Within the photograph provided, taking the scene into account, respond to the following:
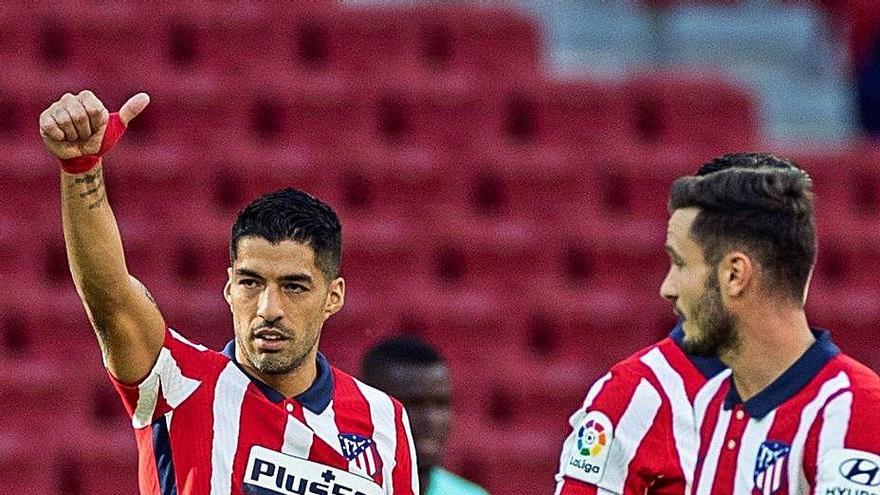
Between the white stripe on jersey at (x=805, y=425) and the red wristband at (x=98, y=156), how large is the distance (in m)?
1.18

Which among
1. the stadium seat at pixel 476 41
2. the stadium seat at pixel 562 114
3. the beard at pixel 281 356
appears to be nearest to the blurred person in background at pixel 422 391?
the beard at pixel 281 356

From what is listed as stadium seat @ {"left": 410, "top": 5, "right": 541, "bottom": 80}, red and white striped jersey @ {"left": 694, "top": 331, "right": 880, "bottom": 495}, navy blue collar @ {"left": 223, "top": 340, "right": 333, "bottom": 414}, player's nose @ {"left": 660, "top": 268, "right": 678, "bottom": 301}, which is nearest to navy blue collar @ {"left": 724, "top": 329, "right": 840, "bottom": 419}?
red and white striped jersey @ {"left": 694, "top": 331, "right": 880, "bottom": 495}

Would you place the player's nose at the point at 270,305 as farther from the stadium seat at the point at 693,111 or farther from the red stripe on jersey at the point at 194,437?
the stadium seat at the point at 693,111

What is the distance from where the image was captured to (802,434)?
2906 mm

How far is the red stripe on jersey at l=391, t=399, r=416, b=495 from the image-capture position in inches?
130

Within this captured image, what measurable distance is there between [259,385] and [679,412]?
0.75 m

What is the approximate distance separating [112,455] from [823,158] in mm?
3233

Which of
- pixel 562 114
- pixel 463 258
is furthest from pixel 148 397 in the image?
pixel 562 114

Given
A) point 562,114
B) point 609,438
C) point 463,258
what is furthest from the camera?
point 562,114

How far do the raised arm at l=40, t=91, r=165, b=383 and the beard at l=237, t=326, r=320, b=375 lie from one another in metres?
0.18

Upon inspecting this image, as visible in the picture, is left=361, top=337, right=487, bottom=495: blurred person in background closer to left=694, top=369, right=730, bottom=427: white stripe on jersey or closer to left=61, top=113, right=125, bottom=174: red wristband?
left=694, top=369, right=730, bottom=427: white stripe on jersey

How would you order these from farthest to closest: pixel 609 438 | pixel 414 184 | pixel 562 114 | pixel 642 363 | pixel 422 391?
pixel 562 114
pixel 414 184
pixel 422 391
pixel 642 363
pixel 609 438

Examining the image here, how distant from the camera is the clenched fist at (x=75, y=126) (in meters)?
2.80

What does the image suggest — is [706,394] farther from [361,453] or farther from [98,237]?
[98,237]
